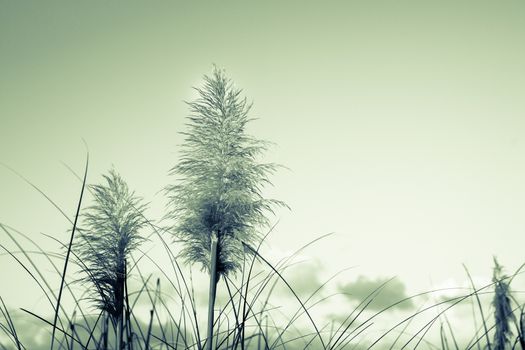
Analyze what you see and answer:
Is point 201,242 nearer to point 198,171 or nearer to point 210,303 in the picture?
point 198,171

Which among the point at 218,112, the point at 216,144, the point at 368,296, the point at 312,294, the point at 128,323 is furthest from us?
the point at 218,112

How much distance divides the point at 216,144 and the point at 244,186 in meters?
0.76

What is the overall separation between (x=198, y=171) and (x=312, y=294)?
142 inches

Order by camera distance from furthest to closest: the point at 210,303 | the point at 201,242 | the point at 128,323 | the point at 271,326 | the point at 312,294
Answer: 1. the point at 201,242
2. the point at 210,303
3. the point at 271,326
4. the point at 312,294
5. the point at 128,323

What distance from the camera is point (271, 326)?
2830 millimetres

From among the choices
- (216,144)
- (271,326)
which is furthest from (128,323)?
(216,144)

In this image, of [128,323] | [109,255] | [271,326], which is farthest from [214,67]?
[128,323]

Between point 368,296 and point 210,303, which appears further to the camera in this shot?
point 210,303

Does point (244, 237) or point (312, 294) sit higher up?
point (244, 237)

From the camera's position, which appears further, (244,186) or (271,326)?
(244,186)

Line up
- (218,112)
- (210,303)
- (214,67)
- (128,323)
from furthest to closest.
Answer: (214,67) → (218,112) → (210,303) → (128,323)

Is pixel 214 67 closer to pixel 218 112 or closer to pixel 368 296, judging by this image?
pixel 218 112

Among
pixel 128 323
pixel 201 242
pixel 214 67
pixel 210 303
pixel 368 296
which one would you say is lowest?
pixel 128 323

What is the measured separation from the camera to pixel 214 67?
7258 millimetres
